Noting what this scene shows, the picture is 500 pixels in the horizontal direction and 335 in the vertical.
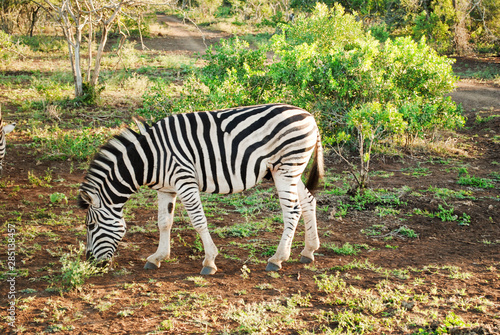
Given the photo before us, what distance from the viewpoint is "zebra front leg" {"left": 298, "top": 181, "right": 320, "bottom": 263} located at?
526cm

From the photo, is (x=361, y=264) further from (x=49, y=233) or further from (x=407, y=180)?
(x=49, y=233)

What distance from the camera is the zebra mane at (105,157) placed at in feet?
15.6

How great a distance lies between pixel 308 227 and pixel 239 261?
95cm

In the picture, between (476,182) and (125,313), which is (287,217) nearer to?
(125,313)

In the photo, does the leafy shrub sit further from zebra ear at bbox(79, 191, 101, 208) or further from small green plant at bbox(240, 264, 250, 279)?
zebra ear at bbox(79, 191, 101, 208)

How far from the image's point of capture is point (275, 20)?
2292 cm

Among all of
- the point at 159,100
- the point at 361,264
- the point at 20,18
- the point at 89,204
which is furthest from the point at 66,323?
the point at 20,18

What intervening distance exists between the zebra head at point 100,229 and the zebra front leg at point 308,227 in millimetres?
2217

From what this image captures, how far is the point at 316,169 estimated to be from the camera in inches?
222

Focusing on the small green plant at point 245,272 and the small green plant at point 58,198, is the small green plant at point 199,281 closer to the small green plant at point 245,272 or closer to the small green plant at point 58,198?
the small green plant at point 245,272

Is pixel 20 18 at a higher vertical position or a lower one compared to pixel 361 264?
higher

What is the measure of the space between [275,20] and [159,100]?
1557cm

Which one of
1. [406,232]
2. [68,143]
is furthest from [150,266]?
[68,143]

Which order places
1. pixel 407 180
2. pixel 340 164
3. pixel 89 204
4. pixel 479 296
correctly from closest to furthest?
pixel 479 296, pixel 89 204, pixel 407 180, pixel 340 164
